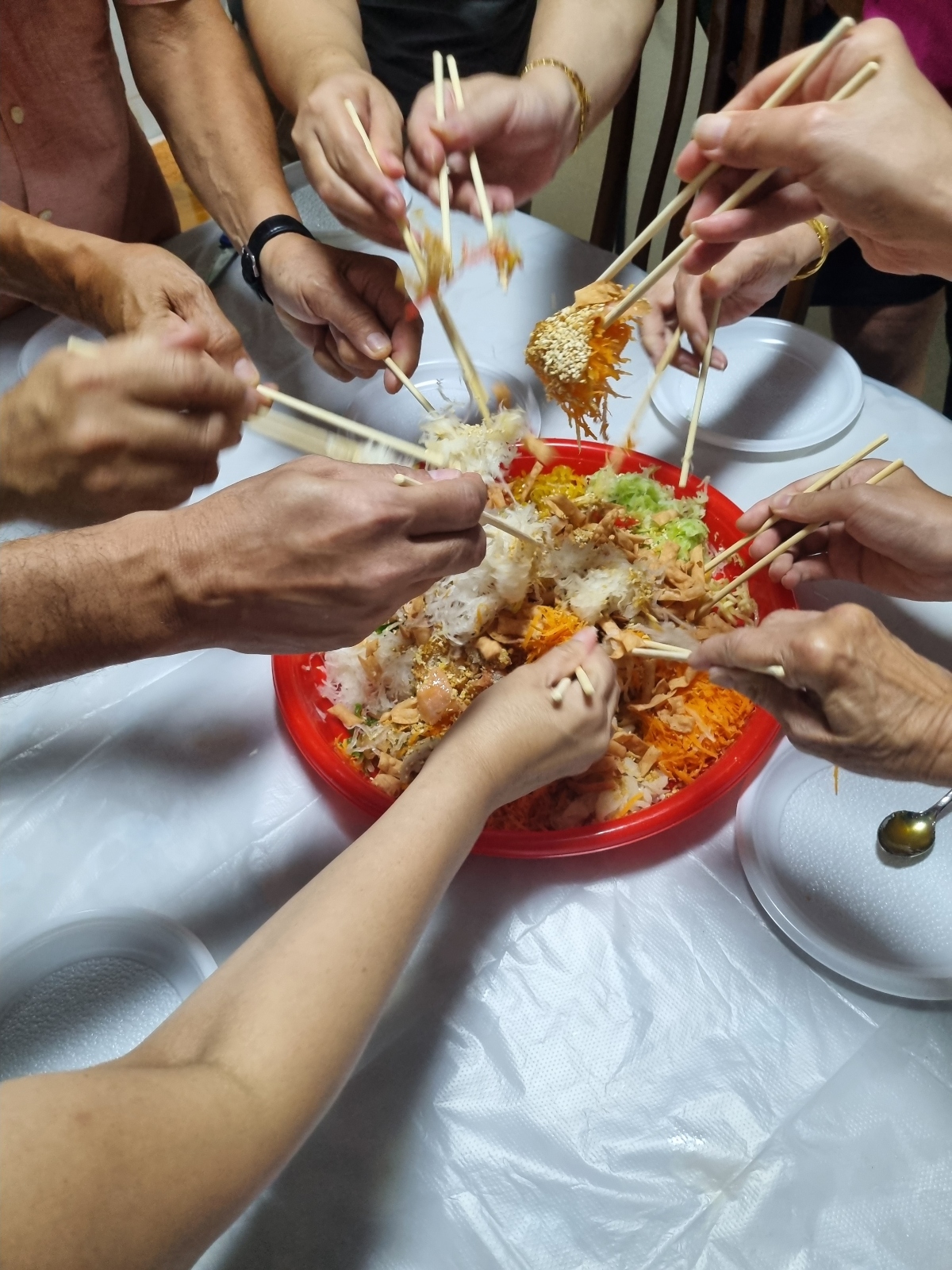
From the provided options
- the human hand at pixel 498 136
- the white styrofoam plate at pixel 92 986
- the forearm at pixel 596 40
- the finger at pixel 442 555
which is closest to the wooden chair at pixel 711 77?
the forearm at pixel 596 40

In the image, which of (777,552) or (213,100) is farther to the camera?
(213,100)

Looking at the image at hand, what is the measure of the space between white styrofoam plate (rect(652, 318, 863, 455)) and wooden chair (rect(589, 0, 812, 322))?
0.49m

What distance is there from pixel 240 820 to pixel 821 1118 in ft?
3.36

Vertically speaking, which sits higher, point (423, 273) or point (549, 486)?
point (423, 273)

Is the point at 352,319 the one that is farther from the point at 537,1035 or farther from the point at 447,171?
the point at 537,1035

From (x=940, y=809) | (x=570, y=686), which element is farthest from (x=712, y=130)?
(x=940, y=809)

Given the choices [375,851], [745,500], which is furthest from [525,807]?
[745,500]

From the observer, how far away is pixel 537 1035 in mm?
1229

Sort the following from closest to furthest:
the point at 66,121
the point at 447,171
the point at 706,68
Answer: the point at 447,171 < the point at 66,121 < the point at 706,68

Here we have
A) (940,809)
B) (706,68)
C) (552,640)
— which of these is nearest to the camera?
(940,809)

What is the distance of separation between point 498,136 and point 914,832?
5.05 feet

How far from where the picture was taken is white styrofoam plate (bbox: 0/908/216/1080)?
1.24m

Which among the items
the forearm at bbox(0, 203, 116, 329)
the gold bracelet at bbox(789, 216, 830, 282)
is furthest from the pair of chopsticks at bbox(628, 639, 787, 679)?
the forearm at bbox(0, 203, 116, 329)

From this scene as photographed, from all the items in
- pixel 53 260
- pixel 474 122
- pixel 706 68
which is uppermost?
pixel 706 68
